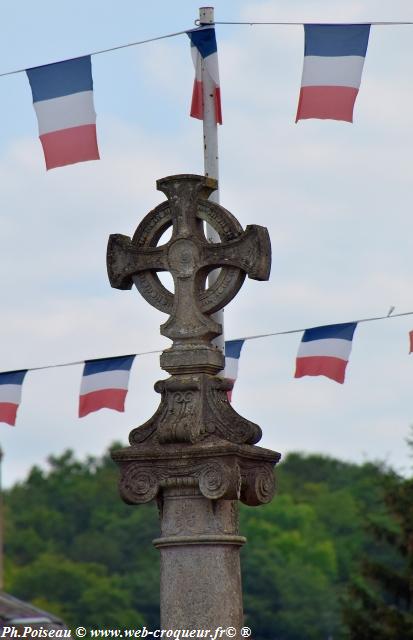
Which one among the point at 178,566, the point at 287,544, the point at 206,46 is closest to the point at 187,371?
the point at 178,566

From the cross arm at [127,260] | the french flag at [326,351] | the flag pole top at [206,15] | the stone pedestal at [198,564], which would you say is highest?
the flag pole top at [206,15]

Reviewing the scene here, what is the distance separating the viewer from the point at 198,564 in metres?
12.4

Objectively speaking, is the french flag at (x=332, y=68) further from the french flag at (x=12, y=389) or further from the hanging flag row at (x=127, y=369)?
the french flag at (x=12, y=389)

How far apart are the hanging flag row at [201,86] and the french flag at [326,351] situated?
123 inches

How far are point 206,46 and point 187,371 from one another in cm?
370

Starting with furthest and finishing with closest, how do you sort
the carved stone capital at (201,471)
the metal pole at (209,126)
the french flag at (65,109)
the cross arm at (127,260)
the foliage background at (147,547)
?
the foliage background at (147,547), the french flag at (65,109), the metal pole at (209,126), the cross arm at (127,260), the carved stone capital at (201,471)

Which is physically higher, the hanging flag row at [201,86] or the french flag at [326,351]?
the hanging flag row at [201,86]

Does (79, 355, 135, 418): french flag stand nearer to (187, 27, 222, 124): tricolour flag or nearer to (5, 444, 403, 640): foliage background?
(187, 27, 222, 124): tricolour flag

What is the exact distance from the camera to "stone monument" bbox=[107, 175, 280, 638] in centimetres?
1230

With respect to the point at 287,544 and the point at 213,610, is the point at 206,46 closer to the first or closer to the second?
the point at 213,610

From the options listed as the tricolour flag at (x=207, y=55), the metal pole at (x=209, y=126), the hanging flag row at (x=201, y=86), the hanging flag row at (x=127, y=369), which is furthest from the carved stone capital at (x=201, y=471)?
the hanging flag row at (x=127, y=369)

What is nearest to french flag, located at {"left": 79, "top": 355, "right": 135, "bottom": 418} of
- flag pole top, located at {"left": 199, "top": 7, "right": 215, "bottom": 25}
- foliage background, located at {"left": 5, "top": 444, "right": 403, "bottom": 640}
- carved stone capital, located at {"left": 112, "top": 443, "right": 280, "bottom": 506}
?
flag pole top, located at {"left": 199, "top": 7, "right": 215, "bottom": 25}

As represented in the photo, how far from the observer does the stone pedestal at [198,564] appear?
40.3ft

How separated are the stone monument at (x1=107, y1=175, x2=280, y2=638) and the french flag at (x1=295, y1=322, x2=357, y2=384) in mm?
4811
